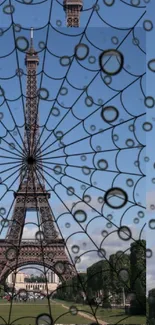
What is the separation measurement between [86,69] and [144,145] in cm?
108

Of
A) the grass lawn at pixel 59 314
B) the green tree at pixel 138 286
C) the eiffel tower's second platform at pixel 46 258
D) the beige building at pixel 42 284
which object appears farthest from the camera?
the grass lawn at pixel 59 314

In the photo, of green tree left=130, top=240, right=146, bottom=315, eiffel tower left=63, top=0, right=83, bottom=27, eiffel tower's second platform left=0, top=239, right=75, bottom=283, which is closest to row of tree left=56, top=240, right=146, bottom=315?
green tree left=130, top=240, right=146, bottom=315

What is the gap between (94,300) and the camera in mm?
6266

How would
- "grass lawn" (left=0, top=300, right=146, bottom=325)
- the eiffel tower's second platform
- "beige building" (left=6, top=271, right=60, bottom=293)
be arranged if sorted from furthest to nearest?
1. "grass lawn" (left=0, top=300, right=146, bottom=325)
2. "beige building" (left=6, top=271, right=60, bottom=293)
3. the eiffel tower's second platform

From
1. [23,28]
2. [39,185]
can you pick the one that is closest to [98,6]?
[23,28]

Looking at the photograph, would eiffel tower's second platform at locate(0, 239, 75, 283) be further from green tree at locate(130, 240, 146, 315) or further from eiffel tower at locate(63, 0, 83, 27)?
eiffel tower at locate(63, 0, 83, 27)

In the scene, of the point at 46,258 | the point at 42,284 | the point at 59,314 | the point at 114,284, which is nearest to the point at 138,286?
the point at 114,284

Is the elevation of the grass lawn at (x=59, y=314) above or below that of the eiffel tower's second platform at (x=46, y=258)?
below

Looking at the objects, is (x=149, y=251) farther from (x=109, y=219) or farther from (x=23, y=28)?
(x=23, y=28)

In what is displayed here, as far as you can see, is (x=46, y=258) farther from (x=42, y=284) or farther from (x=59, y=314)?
(x=59, y=314)

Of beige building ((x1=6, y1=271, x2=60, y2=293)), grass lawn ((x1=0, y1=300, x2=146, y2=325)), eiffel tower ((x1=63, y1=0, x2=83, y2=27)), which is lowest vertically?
grass lawn ((x1=0, y1=300, x2=146, y2=325))

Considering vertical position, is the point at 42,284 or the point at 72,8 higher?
the point at 72,8

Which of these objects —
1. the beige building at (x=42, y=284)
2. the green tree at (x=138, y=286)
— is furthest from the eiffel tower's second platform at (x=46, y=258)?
the green tree at (x=138, y=286)

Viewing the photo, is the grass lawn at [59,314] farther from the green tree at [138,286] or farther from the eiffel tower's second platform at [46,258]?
the eiffel tower's second platform at [46,258]
